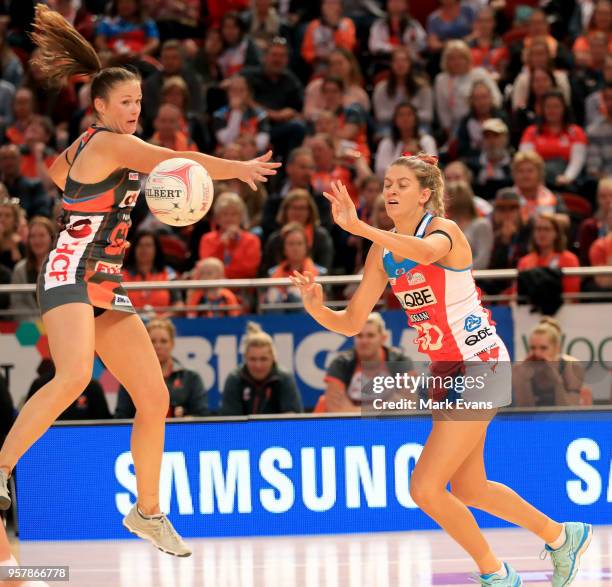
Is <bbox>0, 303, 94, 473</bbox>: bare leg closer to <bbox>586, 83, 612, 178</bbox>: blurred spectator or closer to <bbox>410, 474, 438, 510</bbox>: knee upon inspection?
<bbox>410, 474, 438, 510</bbox>: knee

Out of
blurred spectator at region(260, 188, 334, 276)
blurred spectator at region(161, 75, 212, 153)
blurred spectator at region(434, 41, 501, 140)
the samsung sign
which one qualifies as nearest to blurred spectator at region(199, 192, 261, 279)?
blurred spectator at region(260, 188, 334, 276)

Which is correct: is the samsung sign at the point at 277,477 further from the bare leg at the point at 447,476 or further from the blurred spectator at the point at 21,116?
the blurred spectator at the point at 21,116

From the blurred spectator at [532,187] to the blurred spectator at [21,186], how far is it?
4550 mm

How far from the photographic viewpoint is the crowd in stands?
11070 mm

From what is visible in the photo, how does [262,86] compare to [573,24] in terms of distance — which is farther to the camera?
[573,24]

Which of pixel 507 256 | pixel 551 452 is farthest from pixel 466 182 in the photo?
pixel 551 452

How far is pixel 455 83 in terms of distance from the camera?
13.9m

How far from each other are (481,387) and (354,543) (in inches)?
97.9

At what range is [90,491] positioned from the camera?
29.0 feet

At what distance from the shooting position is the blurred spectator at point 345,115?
44.6ft

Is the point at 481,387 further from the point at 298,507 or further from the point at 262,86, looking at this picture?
the point at 262,86

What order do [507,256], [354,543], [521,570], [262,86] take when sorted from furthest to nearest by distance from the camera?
1. [262,86]
2. [507,256]
3. [354,543]
4. [521,570]

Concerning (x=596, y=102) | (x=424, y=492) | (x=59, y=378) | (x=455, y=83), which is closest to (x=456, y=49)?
(x=455, y=83)

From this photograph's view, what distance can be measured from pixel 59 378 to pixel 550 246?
5.50 metres
